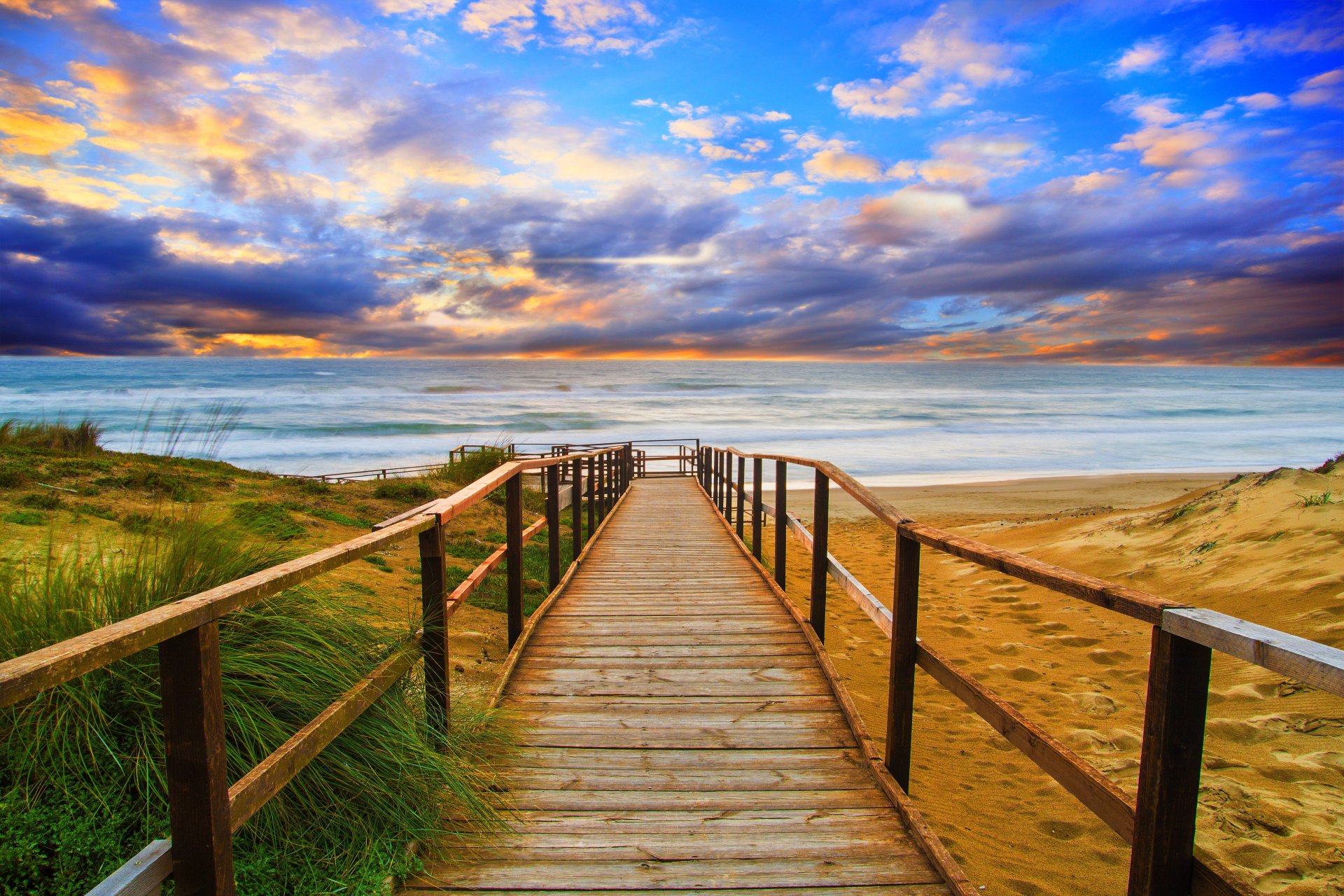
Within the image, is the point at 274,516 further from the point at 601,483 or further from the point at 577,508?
the point at 601,483

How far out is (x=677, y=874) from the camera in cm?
212

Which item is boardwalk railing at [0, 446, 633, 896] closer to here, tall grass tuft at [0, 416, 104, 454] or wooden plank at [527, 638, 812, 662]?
wooden plank at [527, 638, 812, 662]

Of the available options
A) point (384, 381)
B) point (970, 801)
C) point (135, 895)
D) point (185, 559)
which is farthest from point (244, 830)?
point (384, 381)

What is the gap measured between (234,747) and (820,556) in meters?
3.07

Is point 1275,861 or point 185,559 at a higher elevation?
point 185,559

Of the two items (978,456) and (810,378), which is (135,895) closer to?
(978,456)

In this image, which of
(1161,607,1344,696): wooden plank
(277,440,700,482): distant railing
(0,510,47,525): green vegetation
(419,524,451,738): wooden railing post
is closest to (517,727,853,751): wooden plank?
(419,524,451,738): wooden railing post

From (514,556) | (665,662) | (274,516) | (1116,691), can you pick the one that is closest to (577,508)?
(514,556)

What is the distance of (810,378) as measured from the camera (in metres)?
107

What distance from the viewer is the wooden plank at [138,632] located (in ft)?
3.26

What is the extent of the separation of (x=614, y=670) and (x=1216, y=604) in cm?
500

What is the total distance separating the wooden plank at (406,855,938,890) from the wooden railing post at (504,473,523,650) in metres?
1.92

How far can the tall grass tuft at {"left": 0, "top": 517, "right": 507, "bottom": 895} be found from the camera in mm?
1756

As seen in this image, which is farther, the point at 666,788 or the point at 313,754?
the point at 666,788
